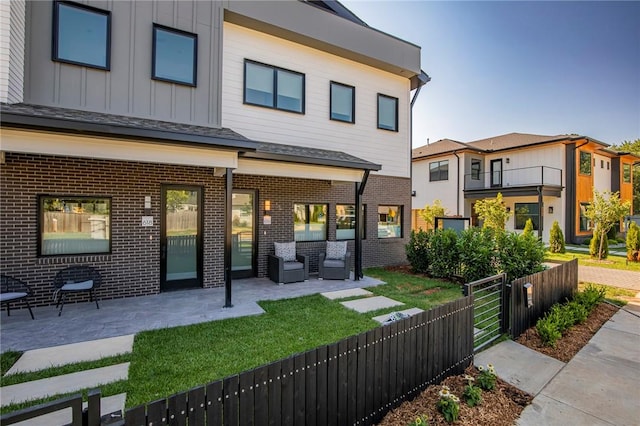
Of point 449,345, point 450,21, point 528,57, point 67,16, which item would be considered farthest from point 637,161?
point 67,16

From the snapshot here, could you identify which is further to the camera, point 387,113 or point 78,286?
point 387,113

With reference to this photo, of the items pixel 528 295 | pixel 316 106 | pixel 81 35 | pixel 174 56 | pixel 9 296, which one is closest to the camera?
pixel 9 296

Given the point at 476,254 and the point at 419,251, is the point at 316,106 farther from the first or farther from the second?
the point at 476,254

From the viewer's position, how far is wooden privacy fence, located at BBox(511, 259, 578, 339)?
5.24 meters

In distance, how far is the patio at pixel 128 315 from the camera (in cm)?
486

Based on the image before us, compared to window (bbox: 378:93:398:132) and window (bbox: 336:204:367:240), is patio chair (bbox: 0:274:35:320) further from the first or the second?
window (bbox: 378:93:398:132)

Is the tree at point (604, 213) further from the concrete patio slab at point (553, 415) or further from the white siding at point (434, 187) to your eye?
the concrete patio slab at point (553, 415)

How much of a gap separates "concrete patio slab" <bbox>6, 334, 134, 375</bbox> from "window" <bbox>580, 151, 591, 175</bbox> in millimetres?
24991

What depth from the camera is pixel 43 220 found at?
639 cm

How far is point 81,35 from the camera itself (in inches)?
259

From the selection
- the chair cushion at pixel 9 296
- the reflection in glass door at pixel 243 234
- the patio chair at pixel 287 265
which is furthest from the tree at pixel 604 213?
the chair cushion at pixel 9 296

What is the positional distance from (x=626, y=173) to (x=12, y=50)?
115 feet

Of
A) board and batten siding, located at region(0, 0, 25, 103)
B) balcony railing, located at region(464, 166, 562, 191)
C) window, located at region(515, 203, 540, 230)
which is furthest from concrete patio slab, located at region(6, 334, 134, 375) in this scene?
window, located at region(515, 203, 540, 230)

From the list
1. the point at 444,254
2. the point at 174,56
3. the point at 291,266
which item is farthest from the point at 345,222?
the point at 174,56
